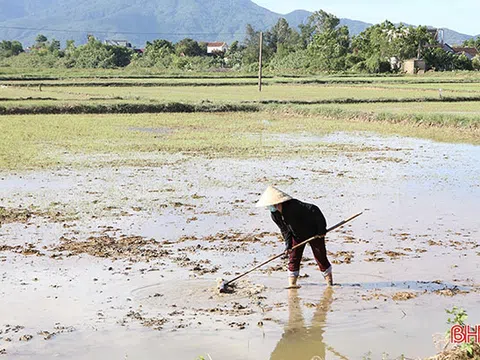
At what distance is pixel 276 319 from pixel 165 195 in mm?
5091

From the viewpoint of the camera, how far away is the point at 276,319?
5.34 meters

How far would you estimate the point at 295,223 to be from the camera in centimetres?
580

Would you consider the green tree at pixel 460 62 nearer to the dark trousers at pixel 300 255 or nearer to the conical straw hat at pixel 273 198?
the dark trousers at pixel 300 255

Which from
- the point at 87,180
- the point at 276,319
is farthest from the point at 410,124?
the point at 276,319

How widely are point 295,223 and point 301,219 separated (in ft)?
0.20

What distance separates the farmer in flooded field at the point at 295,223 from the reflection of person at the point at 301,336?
0.32 meters

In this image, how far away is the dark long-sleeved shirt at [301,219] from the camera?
18.9ft

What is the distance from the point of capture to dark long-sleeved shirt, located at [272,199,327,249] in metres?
5.76

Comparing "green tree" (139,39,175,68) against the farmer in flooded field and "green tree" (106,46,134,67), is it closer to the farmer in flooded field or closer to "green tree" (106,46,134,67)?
"green tree" (106,46,134,67)

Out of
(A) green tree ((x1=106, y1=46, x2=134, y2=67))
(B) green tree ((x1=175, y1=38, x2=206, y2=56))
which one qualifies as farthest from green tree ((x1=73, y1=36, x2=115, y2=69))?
(B) green tree ((x1=175, y1=38, x2=206, y2=56))

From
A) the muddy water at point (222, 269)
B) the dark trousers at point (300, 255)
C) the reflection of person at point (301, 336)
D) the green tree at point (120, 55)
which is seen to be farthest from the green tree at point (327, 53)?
the reflection of person at point (301, 336)

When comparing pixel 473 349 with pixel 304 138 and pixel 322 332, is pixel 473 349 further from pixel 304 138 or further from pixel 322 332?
pixel 304 138

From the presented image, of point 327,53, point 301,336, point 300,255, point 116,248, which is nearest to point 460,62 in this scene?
point 327,53

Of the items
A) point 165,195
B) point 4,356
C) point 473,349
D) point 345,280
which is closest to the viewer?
point 473,349
